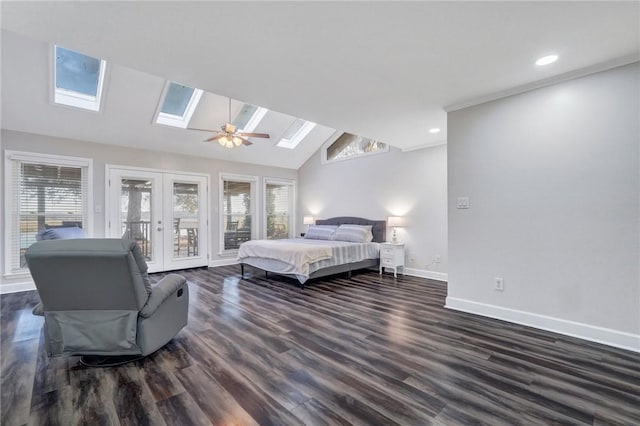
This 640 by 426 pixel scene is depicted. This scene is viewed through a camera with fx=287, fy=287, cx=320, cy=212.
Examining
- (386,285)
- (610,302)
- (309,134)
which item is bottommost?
(386,285)

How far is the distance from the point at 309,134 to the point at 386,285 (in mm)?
3919

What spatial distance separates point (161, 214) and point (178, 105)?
7.09ft

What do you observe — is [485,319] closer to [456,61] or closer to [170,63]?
[456,61]

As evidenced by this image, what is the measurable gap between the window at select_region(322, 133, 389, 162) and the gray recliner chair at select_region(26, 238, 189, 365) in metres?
5.00

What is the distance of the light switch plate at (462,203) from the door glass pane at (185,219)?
519 centimetres

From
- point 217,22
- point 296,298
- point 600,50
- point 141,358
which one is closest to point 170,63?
point 217,22

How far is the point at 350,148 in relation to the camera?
6750 millimetres

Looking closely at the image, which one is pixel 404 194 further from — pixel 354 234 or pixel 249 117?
pixel 249 117

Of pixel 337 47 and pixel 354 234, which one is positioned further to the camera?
pixel 354 234

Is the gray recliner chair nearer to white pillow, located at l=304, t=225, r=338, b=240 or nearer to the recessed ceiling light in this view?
the recessed ceiling light

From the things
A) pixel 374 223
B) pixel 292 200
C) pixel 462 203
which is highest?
pixel 292 200

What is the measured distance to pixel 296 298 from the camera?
13.0ft

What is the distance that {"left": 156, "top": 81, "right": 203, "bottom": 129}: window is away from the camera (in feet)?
15.8

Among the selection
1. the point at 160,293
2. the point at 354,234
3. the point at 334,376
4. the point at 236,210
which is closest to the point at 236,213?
the point at 236,210
